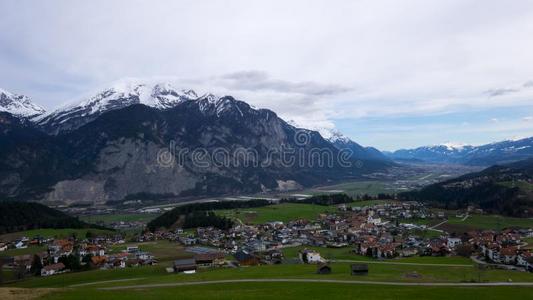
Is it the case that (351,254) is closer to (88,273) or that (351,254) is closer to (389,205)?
(88,273)

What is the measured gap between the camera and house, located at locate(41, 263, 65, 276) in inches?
2992

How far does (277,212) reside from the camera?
15225 cm

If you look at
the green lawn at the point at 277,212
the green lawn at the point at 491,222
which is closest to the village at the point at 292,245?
the green lawn at the point at 277,212

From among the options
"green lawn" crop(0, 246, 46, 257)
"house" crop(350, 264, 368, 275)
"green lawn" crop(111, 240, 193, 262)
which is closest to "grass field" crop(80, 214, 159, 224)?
"green lawn" crop(0, 246, 46, 257)

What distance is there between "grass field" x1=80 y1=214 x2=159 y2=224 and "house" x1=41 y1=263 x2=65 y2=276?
92042 mm

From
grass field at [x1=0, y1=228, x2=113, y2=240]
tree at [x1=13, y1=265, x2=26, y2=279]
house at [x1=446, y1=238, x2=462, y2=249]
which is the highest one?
grass field at [x1=0, y1=228, x2=113, y2=240]

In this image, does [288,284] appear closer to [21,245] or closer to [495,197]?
[21,245]

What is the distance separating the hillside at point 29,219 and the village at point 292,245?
22.2 metres

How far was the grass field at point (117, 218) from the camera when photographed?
17550 centimetres

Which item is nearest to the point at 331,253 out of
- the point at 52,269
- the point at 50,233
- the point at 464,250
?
the point at 464,250

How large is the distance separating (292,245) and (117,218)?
103098 mm

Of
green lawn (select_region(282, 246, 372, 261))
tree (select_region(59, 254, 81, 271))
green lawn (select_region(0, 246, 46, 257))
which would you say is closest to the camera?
tree (select_region(59, 254, 81, 271))

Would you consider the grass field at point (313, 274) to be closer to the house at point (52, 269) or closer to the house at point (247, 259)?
the house at point (52, 269)

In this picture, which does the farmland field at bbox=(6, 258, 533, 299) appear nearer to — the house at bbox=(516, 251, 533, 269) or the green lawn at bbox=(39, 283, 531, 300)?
the green lawn at bbox=(39, 283, 531, 300)
